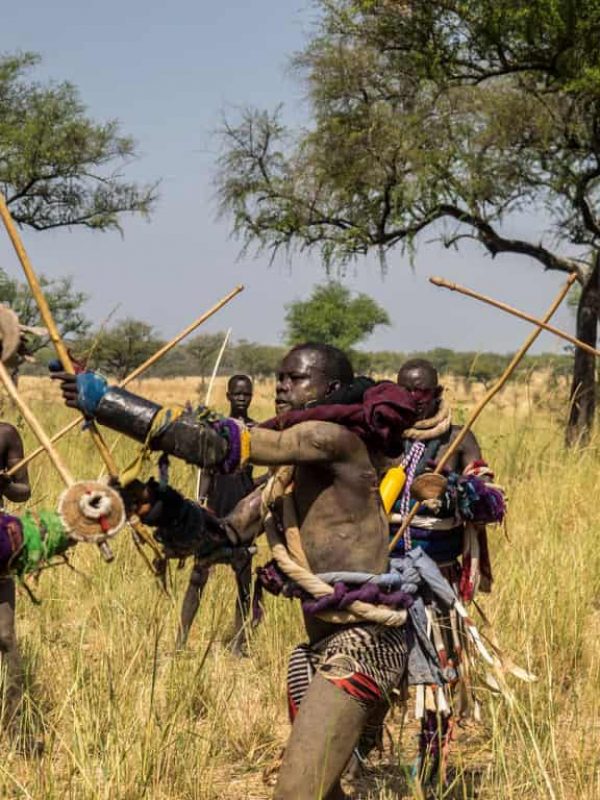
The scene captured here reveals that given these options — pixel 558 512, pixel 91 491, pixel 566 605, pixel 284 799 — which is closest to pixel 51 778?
pixel 284 799

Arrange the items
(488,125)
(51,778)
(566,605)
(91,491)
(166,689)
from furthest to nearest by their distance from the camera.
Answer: (488,125) → (566,605) → (166,689) → (51,778) → (91,491)

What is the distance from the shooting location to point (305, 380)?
3770 mm

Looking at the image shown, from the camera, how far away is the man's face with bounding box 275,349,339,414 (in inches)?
148

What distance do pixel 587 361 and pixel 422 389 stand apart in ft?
27.5

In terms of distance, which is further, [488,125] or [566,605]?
[488,125]

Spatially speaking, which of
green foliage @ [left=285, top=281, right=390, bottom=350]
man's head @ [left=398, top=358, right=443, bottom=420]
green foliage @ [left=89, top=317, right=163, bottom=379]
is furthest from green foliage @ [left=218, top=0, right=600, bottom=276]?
green foliage @ [left=285, top=281, right=390, bottom=350]

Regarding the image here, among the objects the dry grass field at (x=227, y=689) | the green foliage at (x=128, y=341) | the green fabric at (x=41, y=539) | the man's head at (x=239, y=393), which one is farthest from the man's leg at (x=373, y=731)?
the green foliage at (x=128, y=341)

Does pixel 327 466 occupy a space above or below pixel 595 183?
below

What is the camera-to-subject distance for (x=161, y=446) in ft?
10.2

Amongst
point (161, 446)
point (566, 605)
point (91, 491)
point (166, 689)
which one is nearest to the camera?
point (91, 491)

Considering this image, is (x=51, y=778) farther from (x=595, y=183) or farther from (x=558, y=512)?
(x=595, y=183)

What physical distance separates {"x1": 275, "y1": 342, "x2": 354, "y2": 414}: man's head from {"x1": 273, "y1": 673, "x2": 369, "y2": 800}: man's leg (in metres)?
0.93

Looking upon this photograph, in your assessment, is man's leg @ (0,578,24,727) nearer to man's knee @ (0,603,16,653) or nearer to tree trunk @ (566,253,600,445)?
man's knee @ (0,603,16,653)

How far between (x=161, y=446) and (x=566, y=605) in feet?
11.3
